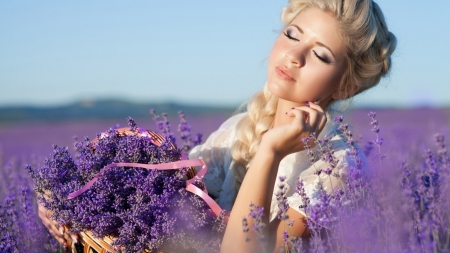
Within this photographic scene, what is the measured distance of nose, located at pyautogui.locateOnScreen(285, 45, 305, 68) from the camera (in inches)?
93.5

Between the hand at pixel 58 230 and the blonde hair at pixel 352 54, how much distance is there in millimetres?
903

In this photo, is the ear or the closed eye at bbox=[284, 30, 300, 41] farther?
the ear

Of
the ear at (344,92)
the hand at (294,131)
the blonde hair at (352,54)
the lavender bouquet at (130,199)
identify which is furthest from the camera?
the ear at (344,92)

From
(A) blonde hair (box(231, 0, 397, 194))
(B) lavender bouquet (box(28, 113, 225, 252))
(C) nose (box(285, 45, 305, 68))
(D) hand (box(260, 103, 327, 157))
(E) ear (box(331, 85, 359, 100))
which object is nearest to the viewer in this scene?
(B) lavender bouquet (box(28, 113, 225, 252))

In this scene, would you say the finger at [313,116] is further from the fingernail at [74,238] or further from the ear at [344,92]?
the fingernail at [74,238]

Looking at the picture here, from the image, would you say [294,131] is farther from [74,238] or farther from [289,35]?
[74,238]

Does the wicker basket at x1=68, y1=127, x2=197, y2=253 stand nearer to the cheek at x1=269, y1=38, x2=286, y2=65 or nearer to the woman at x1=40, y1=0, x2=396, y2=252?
the woman at x1=40, y1=0, x2=396, y2=252

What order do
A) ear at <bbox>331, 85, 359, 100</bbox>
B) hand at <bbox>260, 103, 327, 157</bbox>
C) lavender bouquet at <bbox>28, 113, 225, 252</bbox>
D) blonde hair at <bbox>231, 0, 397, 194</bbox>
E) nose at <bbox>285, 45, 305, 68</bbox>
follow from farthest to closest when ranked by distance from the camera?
ear at <bbox>331, 85, 359, 100</bbox>
blonde hair at <bbox>231, 0, 397, 194</bbox>
nose at <bbox>285, 45, 305, 68</bbox>
hand at <bbox>260, 103, 327, 157</bbox>
lavender bouquet at <bbox>28, 113, 225, 252</bbox>

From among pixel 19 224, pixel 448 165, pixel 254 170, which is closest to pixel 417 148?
pixel 448 165

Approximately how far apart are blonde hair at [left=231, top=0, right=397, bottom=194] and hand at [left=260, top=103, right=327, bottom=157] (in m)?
0.40

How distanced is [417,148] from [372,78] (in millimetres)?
1871

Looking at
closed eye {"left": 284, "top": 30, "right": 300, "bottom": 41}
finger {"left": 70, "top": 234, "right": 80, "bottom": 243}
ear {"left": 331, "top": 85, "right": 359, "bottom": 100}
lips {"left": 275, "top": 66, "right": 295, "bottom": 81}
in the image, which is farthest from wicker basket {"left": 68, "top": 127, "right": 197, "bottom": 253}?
ear {"left": 331, "top": 85, "right": 359, "bottom": 100}

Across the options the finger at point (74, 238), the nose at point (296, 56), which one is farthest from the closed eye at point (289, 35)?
the finger at point (74, 238)

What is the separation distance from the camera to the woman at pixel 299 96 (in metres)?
2.18
